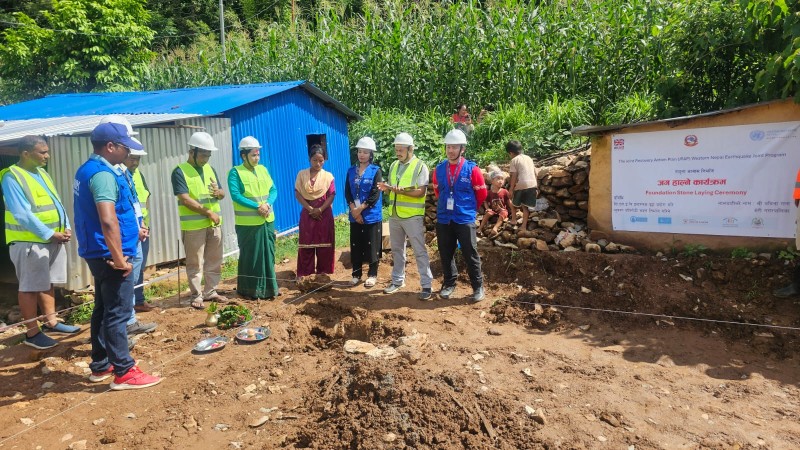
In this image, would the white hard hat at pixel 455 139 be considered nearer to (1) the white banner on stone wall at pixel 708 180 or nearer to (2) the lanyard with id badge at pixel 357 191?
(2) the lanyard with id badge at pixel 357 191

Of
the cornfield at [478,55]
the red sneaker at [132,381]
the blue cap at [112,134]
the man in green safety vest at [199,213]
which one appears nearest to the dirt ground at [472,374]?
the red sneaker at [132,381]

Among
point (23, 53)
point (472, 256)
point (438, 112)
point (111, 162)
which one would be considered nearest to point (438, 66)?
point (438, 112)

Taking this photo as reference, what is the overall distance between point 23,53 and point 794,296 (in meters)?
20.0

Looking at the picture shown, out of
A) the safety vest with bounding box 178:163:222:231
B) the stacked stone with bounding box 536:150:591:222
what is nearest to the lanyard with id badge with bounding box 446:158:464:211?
the stacked stone with bounding box 536:150:591:222

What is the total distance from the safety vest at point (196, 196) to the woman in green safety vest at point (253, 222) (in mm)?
256

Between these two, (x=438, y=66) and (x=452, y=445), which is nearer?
(x=452, y=445)

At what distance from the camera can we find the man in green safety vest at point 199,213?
19.9ft

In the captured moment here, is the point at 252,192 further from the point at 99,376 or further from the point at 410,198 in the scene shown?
the point at 99,376

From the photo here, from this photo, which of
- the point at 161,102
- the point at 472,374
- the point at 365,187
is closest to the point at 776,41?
the point at 365,187

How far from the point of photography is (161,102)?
10.8 meters

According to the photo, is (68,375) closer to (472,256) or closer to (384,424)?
(384,424)

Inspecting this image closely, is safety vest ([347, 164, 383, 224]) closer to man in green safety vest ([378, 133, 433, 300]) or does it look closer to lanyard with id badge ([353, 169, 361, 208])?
lanyard with id badge ([353, 169, 361, 208])

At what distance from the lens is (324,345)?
538 centimetres

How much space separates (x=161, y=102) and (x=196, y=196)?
5.58 metres
